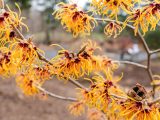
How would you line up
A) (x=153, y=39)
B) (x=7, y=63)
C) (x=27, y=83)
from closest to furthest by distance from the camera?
(x=7, y=63), (x=27, y=83), (x=153, y=39)

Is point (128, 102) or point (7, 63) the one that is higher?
point (7, 63)

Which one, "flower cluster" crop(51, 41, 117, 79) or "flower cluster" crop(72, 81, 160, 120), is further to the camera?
"flower cluster" crop(51, 41, 117, 79)

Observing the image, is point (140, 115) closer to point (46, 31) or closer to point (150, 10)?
point (150, 10)

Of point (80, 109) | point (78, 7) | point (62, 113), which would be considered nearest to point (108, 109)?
point (78, 7)

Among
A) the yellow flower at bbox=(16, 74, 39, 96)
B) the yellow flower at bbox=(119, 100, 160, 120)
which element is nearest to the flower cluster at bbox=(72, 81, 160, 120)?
the yellow flower at bbox=(119, 100, 160, 120)

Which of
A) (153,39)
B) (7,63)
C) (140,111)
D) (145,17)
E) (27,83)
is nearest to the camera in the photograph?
(140,111)

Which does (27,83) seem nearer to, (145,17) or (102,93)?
(102,93)

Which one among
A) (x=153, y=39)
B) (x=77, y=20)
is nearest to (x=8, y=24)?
(x=77, y=20)

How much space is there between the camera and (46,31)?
19.9 meters

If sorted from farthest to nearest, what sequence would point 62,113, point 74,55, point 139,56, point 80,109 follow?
point 139,56 < point 62,113 < point 80,109 < point 74,55

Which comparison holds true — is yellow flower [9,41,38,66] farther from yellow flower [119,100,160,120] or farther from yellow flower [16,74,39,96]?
yellow flower [16,74,39,96]

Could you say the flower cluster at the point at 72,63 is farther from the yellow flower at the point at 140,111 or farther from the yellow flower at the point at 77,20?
the yellow flower at the point at 140,111

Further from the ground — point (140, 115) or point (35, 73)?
point (35, 73)

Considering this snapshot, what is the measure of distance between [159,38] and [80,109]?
47.5ft
